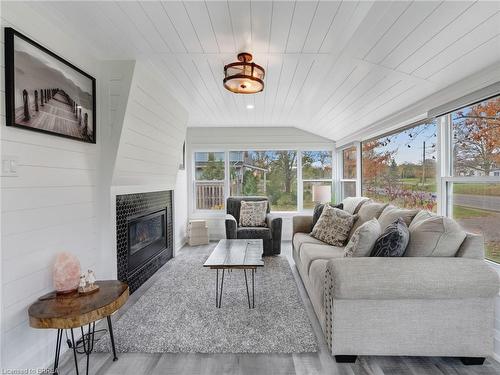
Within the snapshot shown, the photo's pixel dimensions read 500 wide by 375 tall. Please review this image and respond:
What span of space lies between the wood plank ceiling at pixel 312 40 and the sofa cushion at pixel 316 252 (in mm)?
1703

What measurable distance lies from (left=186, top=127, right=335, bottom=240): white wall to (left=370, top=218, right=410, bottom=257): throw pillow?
342 centimetres

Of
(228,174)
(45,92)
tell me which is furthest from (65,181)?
(228,174)

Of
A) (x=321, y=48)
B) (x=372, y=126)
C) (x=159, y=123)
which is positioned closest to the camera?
(x=321, y=48)

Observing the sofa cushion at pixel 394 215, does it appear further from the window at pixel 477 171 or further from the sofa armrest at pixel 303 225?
the sofa armrest at pixel 303 225

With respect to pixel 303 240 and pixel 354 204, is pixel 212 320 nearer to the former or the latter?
pixel 303 240

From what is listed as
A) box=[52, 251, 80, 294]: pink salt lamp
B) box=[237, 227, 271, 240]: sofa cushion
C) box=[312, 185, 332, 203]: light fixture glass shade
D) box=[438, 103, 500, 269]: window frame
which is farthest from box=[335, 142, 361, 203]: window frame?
box=[52, 251, 80, 294]: pink salt lamp

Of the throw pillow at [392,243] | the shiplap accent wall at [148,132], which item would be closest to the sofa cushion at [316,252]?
the throw pillow at [392,243]

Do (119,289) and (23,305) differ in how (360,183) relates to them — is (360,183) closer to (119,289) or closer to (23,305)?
(119,289)

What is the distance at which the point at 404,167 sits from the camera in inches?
125

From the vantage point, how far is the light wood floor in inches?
65.4

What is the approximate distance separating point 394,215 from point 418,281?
930 millimetres

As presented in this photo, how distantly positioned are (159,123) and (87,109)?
93cm

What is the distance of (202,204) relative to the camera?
543 cm

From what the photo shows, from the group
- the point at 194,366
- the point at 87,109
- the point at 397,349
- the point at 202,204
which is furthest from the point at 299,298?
the point at 202,204
